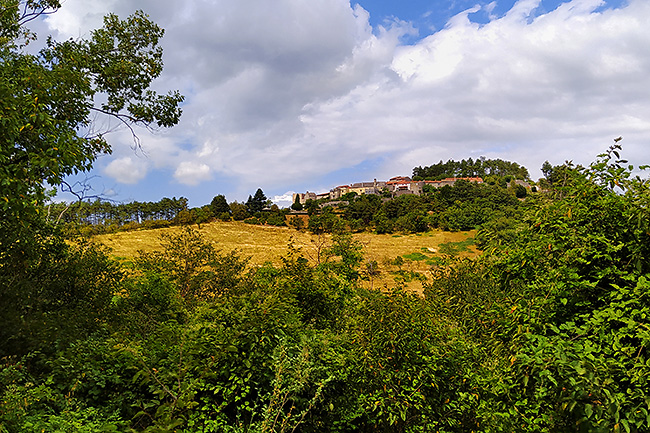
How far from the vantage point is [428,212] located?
58000 mm

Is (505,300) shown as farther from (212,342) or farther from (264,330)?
(212,342)

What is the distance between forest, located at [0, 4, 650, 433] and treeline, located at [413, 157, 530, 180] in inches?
4443

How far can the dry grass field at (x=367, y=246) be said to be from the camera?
2952 centimetres

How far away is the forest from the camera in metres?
3.01

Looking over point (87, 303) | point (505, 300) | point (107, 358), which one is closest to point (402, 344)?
point (505, 300)

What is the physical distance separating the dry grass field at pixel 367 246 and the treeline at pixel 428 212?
250 cm

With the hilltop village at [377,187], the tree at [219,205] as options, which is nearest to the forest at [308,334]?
the tree at [219,205]

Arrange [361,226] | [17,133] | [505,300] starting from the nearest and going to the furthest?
[17,133], [505,300], [361,226]

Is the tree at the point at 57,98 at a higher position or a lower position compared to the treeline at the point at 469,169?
lower

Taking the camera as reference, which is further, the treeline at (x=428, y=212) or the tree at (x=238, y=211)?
the tree at (x=238, y=211)

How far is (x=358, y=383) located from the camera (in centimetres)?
532

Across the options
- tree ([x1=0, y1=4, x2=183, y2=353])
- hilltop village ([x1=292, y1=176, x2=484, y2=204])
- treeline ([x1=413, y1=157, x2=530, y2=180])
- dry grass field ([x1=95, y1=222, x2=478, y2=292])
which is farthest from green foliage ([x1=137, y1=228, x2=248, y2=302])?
treeline ([x1=413, y1=157, x2=530, y2=180])

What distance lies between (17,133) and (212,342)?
11.2 ft

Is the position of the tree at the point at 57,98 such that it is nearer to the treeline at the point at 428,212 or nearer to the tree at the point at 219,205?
the treeline at the point at 428,212
